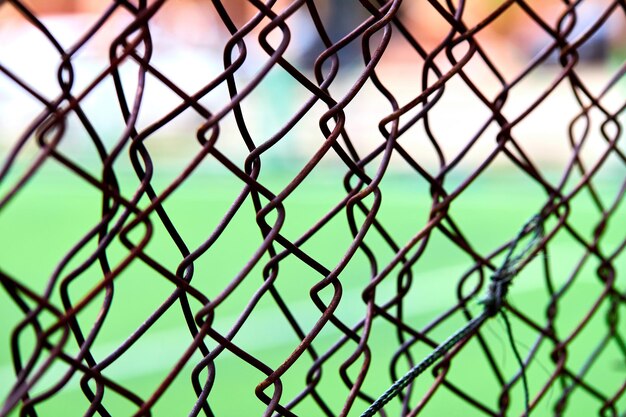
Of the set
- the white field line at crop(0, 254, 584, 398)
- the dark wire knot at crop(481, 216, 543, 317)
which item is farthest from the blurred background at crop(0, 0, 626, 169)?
the dark wire knot at crop(481, 216, 543, 317)

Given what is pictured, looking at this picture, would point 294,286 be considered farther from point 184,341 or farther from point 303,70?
point 303,70

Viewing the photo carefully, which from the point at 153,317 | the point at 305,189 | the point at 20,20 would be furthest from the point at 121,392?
the point at 20,20

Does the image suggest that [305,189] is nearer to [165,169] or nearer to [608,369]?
[165,169]

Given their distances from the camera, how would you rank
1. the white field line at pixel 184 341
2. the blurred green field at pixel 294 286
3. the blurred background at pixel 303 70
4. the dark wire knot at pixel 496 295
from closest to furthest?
1. the dark wire knot at pixel 496 295
2. the blurred green field at pixel 294 286
3. the white field line at pixel 184 341
4. the blurred background at pixel 303 70

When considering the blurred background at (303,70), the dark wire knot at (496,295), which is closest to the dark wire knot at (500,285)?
the dark wire knot at (496,295)

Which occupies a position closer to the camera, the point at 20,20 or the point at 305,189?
the point at 305,189

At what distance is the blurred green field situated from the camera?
2764 mm

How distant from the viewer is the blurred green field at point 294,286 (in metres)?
2.76

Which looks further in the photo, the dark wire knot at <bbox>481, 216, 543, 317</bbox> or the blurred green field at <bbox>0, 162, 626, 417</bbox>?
the blurred green field at <bbox>0, 162, 626, 417</bbox>

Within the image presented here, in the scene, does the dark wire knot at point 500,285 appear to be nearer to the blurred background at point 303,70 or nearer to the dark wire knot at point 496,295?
the dark wire knot at point 496,295

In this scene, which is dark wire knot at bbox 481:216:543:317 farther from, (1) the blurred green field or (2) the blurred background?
(2) the blurred background

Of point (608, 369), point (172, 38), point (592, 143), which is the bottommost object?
point (608, 369)

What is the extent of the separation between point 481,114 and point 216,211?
13.5 ft

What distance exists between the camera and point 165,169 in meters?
7.51
